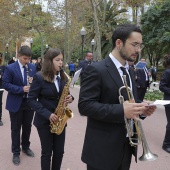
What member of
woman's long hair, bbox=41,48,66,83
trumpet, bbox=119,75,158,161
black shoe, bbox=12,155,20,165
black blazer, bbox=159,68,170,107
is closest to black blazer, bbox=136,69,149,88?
black blazer, bbox=159,68,170,107

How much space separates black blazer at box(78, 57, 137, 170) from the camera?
224 cm

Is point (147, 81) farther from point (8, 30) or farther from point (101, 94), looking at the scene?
point (8, 30)

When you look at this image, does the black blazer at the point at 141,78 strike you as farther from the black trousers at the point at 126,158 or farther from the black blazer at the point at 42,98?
the black trousers at the point at 126,158

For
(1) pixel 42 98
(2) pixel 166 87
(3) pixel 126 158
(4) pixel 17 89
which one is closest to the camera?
(3) pixel 126 158

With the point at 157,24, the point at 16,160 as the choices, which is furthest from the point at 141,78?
the point at 157,24

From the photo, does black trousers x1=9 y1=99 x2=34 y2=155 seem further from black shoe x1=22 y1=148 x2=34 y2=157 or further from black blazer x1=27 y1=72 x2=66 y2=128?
black blazer x1=27 y1=72 x2=66 y2=128

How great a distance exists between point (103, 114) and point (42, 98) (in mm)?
1539

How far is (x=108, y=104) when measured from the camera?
2.26 meters

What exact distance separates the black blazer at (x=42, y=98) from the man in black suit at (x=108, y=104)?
1.12 m

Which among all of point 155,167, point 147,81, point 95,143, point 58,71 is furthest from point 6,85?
point 147,81

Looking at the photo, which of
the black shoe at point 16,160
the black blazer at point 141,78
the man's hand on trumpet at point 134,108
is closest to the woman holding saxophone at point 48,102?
the black shoe at point 16,160

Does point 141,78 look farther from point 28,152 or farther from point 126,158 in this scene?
point 126,158

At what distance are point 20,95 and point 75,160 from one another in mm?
1480

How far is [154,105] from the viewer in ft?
7.14
